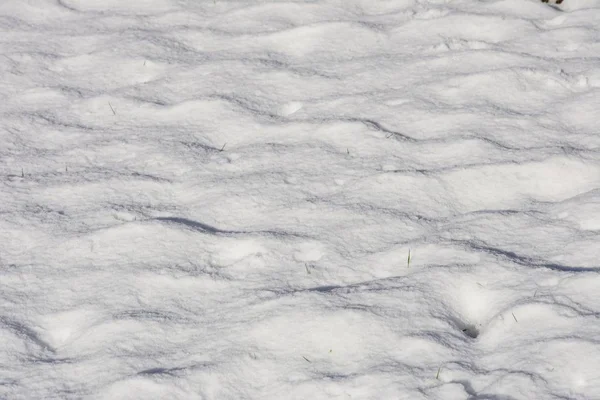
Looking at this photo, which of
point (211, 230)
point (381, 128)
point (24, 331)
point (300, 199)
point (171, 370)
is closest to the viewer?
point (171, 370)

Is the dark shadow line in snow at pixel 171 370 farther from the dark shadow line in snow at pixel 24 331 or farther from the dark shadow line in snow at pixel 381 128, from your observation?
the dark shadow line in snow at pixel 381 128

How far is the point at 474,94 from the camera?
345 centimetres

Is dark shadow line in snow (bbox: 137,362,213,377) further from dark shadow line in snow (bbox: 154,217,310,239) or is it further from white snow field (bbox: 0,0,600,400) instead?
dark shadow line in snow (bbox: 154,217,310,239)

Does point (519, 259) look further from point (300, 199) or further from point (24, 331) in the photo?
point (24, 331)

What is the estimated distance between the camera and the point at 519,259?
2557 mm

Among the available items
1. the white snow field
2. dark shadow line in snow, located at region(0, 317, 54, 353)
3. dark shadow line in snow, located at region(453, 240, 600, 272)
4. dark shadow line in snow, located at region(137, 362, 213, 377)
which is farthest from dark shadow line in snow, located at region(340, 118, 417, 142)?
Result: dark shadow line in snow, located at region(0, 317, 54, 353)

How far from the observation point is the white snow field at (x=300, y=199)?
225cm

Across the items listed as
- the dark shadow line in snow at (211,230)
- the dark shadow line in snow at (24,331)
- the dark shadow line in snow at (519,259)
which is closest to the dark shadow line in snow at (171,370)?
the dark shadow line in snow at (24,331)

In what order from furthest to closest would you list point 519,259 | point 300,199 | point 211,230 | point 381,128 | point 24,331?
1. point 381,128
2. point 300,199
3. point 211,230
4. point 519,259
5. point 24,331

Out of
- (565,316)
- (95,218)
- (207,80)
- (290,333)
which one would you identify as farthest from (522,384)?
(207,80)

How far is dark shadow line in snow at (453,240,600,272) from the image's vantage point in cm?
249

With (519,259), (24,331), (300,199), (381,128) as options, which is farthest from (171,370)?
(381,128)

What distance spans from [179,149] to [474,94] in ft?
3.82

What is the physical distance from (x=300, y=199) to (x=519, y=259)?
75 centimetres
